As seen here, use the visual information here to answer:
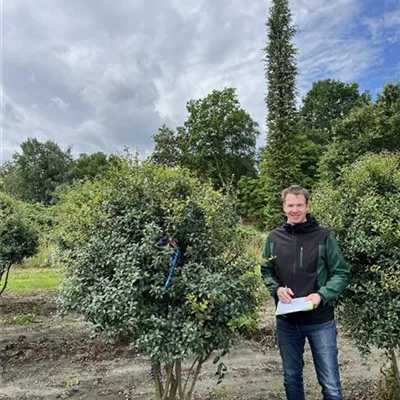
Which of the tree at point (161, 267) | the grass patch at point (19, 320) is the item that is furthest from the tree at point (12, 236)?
the tree at point (161, 267)

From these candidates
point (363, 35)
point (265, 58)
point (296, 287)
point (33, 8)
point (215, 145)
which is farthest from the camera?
point (215, 145)

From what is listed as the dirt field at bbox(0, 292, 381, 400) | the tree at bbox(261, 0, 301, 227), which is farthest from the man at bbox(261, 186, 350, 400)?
the tree at bbox(261, 0, 301, 227)

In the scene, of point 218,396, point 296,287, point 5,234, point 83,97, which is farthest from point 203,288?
point 83,97

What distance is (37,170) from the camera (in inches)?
1243

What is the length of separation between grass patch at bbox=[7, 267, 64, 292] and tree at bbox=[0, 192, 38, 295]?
1767 mm

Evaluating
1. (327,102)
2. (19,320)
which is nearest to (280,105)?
(327,102)

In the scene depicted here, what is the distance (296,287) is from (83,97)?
44.4 feet

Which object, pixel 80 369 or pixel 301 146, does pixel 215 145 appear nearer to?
pixel 301 146

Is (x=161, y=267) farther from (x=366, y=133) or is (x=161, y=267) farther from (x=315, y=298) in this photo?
(x=366, y=133)

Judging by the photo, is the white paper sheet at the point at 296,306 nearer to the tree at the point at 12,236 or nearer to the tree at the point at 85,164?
the tree at the point at 12,236

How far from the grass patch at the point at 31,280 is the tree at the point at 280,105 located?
1218cm

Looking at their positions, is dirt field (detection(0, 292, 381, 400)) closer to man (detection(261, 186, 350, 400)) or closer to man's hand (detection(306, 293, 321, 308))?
man (detection(261, 186, 350, 400))

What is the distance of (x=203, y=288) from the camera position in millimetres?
2027

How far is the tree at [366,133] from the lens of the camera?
1694 cm
